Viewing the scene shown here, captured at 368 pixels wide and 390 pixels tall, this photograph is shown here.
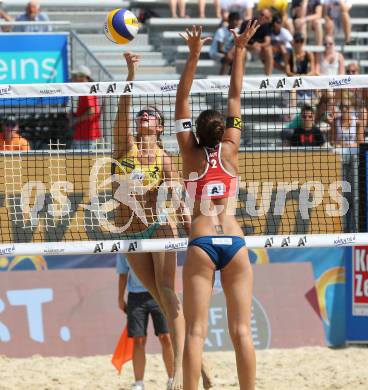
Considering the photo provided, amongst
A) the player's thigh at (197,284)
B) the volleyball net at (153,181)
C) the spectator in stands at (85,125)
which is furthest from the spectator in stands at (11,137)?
the player's thigh at (197,284)

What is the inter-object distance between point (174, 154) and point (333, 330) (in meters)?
2.72

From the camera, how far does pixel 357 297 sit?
10586 millimetres

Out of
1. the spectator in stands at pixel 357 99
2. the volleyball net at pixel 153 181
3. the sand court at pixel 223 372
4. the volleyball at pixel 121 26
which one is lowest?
the sand court at pixel 223 372

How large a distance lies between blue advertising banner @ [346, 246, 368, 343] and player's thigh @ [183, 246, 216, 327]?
4.60 metres

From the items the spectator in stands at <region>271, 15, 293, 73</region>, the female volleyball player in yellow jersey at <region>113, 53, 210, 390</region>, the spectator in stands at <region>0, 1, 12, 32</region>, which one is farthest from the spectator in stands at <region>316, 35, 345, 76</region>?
the female volleyball player in yellow jersey at <region>113, 53, 210, 390</region>

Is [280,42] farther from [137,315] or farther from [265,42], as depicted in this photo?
[137,315]

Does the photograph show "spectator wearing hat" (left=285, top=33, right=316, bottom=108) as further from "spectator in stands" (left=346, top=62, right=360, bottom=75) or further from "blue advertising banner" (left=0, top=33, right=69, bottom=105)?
"blue advertising banner" (left=0, top=33, right=69, bottom=105)

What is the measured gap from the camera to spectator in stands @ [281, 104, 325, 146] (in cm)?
1021

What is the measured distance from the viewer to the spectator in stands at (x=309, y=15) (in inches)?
579

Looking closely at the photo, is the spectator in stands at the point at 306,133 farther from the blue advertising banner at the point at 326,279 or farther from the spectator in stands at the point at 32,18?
the spectator in stands at the point at 32,18

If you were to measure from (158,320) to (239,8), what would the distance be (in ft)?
23.8

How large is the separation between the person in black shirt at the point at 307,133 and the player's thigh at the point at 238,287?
3994mm

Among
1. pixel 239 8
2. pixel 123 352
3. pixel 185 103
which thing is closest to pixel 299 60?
pixel 239 8

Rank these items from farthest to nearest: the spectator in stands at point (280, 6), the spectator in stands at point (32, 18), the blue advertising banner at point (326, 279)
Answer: the spectator in stands at point (280, 6) < the spectator in stands at point (32, 18) < the blue advertising banner at point (326, 279)
